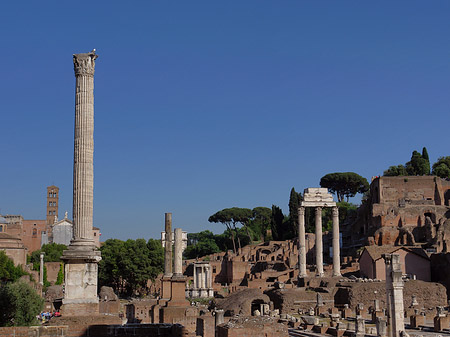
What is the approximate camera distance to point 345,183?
91.4 metres

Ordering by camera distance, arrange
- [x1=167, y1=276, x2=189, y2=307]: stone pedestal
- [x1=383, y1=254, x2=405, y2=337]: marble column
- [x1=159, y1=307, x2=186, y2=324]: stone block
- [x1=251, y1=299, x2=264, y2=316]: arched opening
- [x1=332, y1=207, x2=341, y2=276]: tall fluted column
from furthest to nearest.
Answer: [x1=332, y1=207, x2=341, y2=276]: tall fluted column → [x1=251, y1=299, x2=264, y2=316]: arched opening → [x1=167, y1=276, x2=189, y2=307]: stone pedestal → [x1=159, y1=307, x2=186, y2=324]: stone block → [x1=383, y1=254, x2=405, y2=337]: marble column

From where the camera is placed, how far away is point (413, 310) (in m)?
32.7

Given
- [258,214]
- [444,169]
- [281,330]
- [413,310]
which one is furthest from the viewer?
[258,214]

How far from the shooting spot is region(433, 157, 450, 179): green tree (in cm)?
8025

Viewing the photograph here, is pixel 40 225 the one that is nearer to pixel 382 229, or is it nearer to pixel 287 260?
pixel 287 260

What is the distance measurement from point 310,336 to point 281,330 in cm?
1297

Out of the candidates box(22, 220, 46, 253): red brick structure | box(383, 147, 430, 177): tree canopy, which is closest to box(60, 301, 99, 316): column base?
box(22, 220, 46, 253): red brick structure

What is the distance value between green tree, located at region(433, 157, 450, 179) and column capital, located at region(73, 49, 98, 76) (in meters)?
70.5

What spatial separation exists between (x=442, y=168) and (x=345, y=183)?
1542cm

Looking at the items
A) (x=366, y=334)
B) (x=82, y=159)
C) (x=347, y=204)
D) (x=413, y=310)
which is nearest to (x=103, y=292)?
(x=413, y=310)

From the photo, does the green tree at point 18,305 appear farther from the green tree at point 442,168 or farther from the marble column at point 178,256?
the green tree at point 442,168

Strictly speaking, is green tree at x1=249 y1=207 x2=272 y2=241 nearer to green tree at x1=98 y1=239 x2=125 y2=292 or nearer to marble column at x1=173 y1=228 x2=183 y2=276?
green tree at x1=98 y1=239 x2=125 y2=292

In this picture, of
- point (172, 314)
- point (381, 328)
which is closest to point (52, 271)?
point (172, 314)

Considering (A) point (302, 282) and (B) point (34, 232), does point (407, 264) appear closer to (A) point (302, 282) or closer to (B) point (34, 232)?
(A) point (302, 282)
